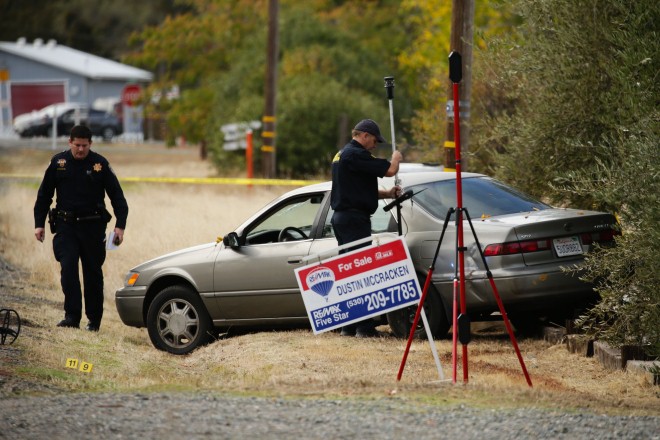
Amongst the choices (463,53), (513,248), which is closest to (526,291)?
(513,248)

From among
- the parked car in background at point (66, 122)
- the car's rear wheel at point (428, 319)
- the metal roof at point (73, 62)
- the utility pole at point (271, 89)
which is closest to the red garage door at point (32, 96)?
the metal roof at point (73, 62)

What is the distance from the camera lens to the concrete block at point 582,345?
9797mm

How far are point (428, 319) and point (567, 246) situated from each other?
125cm

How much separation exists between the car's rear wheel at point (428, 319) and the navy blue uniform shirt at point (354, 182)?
865mm

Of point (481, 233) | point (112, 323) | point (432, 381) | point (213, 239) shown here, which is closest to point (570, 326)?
point (481, 233)

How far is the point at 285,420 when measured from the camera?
6840 mm

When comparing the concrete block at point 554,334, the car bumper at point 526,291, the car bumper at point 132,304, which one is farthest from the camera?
the car bumper at point 132,304

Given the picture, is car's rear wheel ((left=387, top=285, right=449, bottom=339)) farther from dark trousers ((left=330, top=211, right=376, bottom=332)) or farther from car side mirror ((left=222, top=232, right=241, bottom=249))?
car side mirror ((left=222, top=232, right=241, bottom=249))

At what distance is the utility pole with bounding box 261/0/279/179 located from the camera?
89.7ft

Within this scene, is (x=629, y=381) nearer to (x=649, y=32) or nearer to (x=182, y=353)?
(x=649, y=32)

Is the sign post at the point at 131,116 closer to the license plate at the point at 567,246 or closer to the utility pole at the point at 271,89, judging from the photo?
the utility pole at the point at 271,89

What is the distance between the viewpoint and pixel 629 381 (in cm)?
884

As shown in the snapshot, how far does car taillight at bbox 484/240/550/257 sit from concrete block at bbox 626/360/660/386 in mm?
1232

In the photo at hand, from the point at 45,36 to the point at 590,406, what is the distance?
79.6 meters
